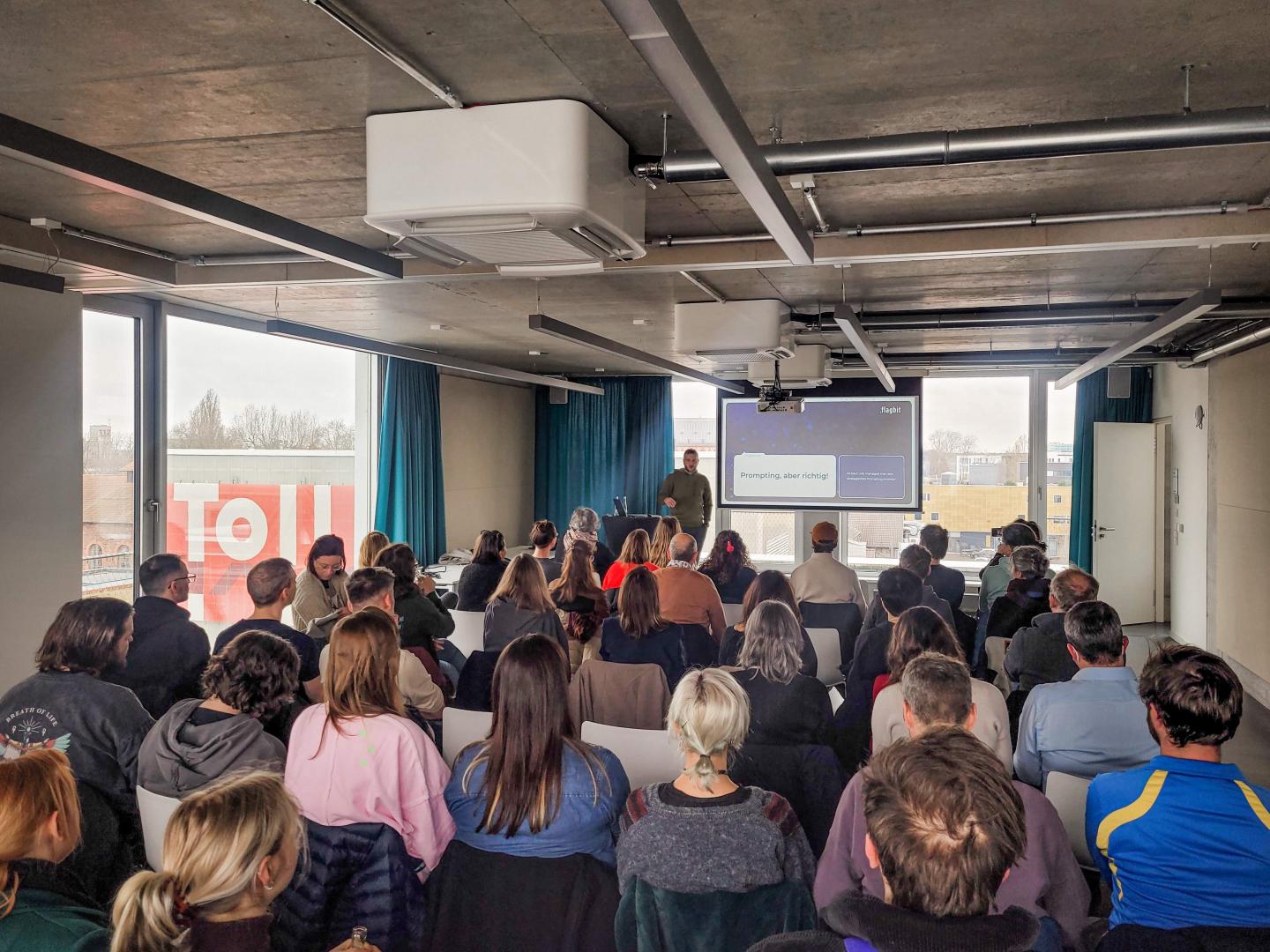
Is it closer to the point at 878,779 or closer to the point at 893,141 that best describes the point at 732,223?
the point at 893,141

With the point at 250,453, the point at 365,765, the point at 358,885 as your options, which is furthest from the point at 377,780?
the point at 250,453

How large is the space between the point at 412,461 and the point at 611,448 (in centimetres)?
375

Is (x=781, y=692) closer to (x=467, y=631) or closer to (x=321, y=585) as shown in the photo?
(x=467, y=631)

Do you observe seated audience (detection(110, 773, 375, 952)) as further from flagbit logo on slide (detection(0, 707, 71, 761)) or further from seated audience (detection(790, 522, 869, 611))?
seated audience (detection(790, 522, 869, 611))

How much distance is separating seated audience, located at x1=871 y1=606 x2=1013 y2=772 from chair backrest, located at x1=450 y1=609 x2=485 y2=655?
8.22 ft

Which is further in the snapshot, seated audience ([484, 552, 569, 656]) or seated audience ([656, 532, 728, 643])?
seated audience ([656, 532, 728, 643])

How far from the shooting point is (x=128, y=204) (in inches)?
177

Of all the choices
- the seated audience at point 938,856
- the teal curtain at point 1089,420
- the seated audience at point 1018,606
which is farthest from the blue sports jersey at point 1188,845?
the teal curtain at point 1089,420

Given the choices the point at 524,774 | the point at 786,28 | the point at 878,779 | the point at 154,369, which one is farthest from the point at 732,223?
the point at 154,369

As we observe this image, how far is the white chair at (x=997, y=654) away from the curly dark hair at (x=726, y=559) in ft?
5.73

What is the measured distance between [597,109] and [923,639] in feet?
6.81

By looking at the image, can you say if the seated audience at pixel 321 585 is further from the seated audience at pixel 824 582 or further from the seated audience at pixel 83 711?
the seated audience at pixel 824 582

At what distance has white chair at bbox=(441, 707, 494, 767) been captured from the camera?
3055mm

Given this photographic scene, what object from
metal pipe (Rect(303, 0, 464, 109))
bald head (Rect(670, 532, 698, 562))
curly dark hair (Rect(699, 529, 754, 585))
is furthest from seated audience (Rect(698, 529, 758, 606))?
metal pipe (Rect(303, 0, 464, 109))
